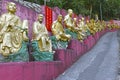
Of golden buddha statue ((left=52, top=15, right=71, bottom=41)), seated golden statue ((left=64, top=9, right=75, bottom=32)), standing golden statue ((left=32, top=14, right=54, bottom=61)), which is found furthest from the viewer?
seated golden statue ((left=64, top=9, right=75, bottom=32))

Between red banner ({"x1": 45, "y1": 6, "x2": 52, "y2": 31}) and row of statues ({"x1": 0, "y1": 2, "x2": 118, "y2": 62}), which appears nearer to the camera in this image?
row of statues ({"x1": 0, "y1": 2, "x2": 118, "y2": 62})

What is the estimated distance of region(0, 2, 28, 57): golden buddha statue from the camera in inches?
434

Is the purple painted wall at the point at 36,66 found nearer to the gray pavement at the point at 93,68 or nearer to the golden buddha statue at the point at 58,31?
the gray pavement at the point at 93,68

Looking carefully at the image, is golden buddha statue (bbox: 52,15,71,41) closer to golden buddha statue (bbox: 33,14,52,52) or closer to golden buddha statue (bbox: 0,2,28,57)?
golden buddha statue (bbox: 33,14,52,52)

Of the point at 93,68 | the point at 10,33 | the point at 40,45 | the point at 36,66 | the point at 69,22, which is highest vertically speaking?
the point at 69,22

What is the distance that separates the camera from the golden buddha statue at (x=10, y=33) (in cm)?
1102

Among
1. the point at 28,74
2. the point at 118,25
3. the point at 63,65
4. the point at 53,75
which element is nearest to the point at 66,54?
the point at 63,65

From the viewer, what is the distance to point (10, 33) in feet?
37.0

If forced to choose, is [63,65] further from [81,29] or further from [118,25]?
[118,25]

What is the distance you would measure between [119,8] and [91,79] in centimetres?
5469

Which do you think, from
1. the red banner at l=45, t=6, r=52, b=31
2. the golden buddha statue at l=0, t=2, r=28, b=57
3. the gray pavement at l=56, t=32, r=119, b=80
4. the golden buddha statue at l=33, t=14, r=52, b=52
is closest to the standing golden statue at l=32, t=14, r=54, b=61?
the golden buddha statue at l=33, t=14, r=52, b=52

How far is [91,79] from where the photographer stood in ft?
46.4

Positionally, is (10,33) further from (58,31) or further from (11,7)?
(58,31)

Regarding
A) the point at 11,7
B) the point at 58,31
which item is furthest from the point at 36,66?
the point at 58,31
